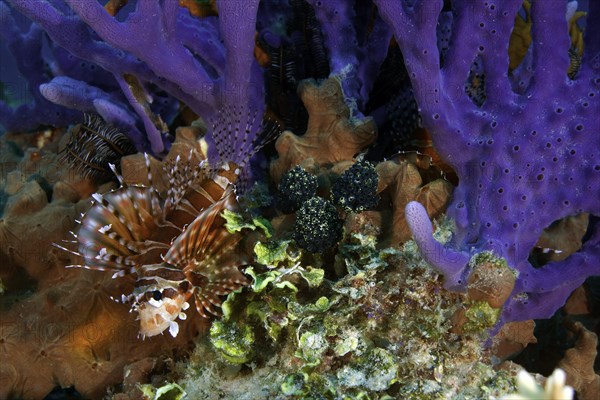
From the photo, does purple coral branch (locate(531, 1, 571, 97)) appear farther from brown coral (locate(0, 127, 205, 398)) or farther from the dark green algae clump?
brown coral (locate(0, 127, 205, 398))

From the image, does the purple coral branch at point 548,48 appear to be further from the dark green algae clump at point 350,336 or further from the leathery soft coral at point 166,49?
the leathery soft coral at point 166,49

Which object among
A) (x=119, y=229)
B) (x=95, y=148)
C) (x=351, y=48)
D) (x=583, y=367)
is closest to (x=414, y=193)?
(x=351, y=48)

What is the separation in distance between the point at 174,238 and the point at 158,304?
0.48 metres

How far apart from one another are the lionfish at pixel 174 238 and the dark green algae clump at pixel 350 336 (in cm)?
26

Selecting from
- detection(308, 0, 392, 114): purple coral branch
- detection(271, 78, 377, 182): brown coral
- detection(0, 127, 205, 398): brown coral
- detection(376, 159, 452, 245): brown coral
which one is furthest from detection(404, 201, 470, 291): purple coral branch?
detection(0, 127, 205, 398): brown coral

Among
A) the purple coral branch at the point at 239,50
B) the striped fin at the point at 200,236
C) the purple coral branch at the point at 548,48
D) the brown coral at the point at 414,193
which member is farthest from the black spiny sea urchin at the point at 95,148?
the purple coral branch at the point at 548,48

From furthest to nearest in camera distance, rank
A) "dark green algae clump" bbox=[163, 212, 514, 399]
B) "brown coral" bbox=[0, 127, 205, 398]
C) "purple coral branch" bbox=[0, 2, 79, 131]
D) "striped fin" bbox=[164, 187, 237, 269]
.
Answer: "purple coral branch" bbox=[0, 2, 79, 131] → "brown coral" bbox=[0, 127, 205, 398] → "striped fin" bbox=[164, 187, 237, 269] → "dark green algae clump" bbox=[163, 212, 514, 399]

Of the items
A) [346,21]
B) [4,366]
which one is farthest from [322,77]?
[4,366]

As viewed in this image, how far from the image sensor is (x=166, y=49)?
287cm

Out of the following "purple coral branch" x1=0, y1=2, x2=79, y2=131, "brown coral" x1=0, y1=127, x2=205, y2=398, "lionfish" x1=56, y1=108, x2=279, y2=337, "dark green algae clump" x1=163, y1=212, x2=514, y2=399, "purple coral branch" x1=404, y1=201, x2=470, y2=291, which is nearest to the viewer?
"purple coral branch" x1=404, y1=201, x2=470, y2=291

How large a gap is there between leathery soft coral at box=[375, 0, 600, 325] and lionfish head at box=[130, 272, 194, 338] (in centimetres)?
163

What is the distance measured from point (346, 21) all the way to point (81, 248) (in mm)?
2463

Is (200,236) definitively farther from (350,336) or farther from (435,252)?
(435,252)

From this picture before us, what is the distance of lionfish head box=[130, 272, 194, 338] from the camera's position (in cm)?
257
